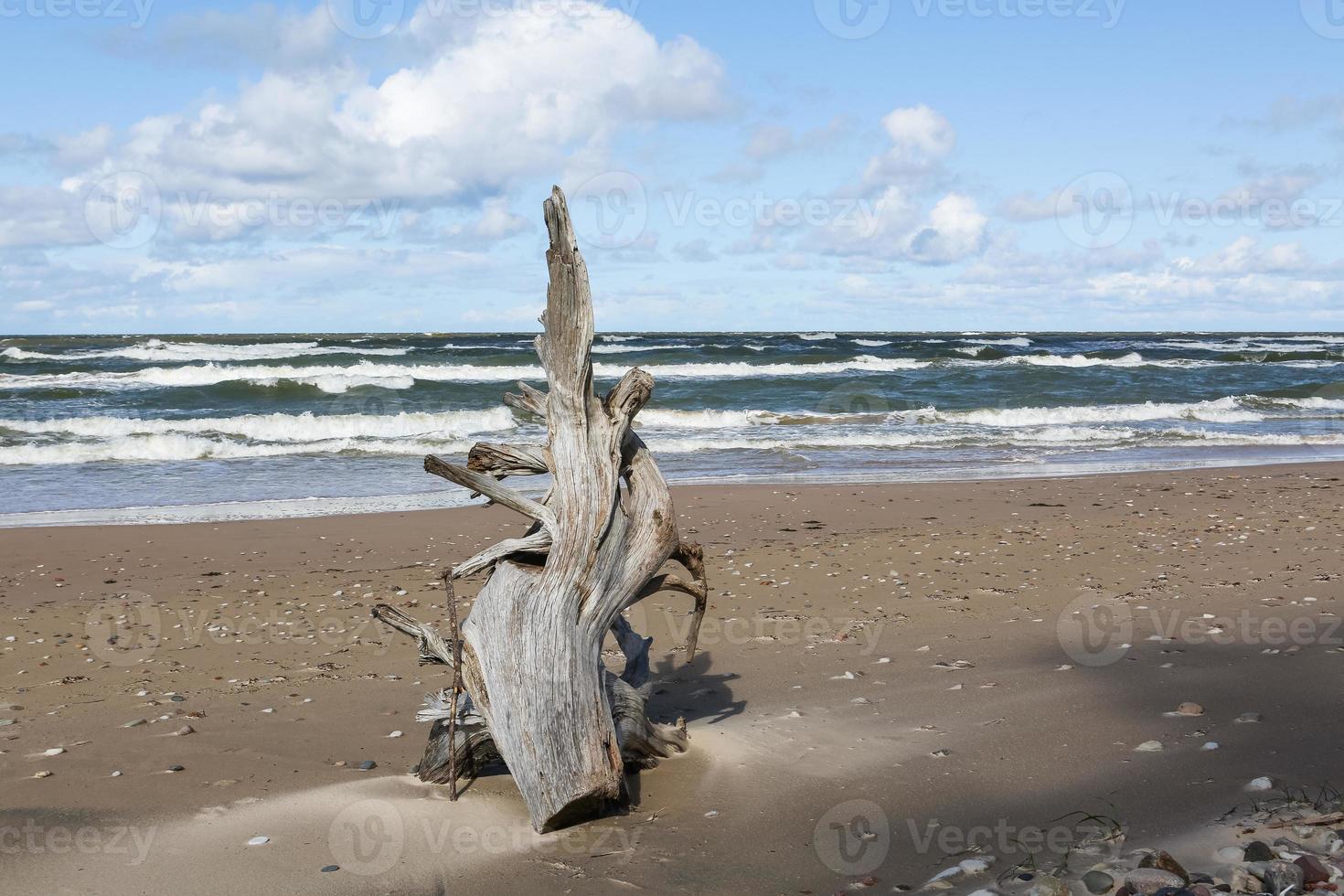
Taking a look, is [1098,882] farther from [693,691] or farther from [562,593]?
[693,691]

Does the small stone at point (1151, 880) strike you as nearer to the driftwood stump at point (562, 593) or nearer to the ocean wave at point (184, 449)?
the driftwood stump at point (562, 593)

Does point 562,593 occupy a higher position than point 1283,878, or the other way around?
point 562,593

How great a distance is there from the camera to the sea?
16609 mm

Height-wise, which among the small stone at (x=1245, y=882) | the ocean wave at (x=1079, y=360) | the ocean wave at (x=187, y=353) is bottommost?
the small stone at (x=1245, y=882)

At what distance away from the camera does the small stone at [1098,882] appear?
11.2 ft

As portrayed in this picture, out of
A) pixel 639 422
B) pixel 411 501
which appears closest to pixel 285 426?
pixel 639 422

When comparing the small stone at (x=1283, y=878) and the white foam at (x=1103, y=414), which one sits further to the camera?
the white foam at (x=1103, y=414)

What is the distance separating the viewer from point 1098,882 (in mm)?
3453

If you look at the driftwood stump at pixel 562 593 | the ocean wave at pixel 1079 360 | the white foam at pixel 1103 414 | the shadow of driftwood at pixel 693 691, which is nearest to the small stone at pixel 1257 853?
the driftwood stump at pixel 562 593

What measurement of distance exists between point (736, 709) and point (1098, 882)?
2.78 meters

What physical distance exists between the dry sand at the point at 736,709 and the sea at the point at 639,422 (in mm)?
5496

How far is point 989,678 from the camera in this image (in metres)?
6.36

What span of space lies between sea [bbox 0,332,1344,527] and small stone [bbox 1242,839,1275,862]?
1190cm

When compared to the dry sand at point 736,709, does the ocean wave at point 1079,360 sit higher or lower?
higher
